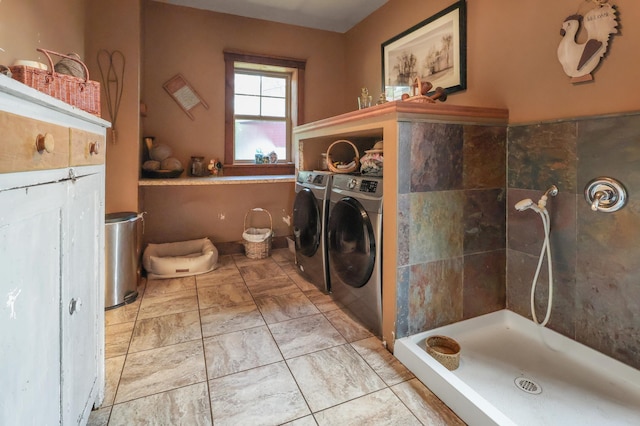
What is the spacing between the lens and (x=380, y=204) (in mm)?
1818

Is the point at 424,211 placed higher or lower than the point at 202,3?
lower

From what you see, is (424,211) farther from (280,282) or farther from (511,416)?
(280,282)

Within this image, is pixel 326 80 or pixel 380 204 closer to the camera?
pixel 380 204

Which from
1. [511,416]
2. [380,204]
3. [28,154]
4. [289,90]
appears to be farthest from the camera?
[289,90]

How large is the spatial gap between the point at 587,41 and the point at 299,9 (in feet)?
8.68

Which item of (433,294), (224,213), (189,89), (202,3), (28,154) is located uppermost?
(202,3)

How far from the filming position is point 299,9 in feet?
11.2

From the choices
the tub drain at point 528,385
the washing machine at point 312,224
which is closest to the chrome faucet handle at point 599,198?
the tub drain at point 528,385

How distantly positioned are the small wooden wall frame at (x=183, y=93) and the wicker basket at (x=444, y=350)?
2987 mm

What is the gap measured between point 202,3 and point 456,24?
238cm

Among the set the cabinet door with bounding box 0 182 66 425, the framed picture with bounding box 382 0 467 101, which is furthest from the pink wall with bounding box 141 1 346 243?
the cabinet door with bounding box 0 182 66 425

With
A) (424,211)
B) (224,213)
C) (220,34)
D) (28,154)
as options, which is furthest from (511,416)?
(220,34)

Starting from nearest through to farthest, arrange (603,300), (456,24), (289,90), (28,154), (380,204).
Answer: (28,154) < (603,300) < (380,204) < (456,24) < (289,90)

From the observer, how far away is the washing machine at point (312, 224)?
8.17 feet
